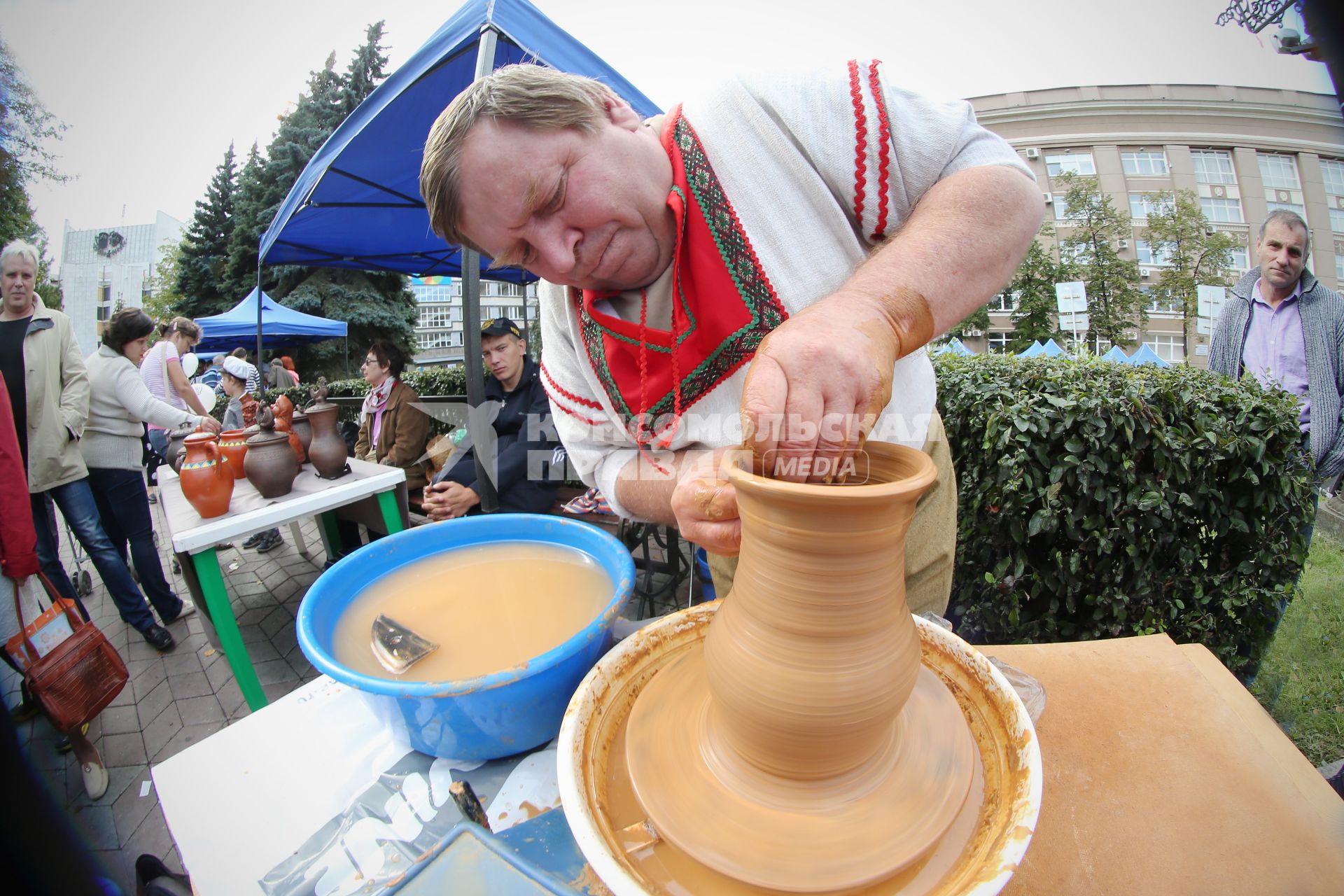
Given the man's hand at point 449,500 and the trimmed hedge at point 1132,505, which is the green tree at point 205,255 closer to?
the man's hand at point 449,500

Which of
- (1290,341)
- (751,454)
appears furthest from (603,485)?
(1290,341)

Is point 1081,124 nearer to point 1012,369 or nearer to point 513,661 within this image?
point 1012,369

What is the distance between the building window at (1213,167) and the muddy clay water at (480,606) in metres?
35.7

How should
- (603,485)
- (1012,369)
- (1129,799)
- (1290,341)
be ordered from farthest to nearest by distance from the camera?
(1290,341) → (1012,369) → (603,485) → (1129,799)

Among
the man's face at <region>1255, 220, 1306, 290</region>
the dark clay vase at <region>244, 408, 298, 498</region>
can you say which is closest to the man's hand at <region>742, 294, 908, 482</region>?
the dark clay vase at <region>244, 408, 298, 498</region>

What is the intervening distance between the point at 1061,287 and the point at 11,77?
12.6m

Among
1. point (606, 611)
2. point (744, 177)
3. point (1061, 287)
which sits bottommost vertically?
point (606, 611)

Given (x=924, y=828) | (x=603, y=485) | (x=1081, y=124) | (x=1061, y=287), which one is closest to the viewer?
(x=924, y=828)

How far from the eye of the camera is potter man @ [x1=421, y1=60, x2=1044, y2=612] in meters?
1.08

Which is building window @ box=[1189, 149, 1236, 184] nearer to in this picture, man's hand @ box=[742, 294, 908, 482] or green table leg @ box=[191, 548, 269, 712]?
man's hand @ box=[742, 294, 908, 482]

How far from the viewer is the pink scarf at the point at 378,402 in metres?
4.75

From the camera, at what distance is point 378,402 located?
479 cm

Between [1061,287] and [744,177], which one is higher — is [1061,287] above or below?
above

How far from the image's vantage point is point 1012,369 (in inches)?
112
